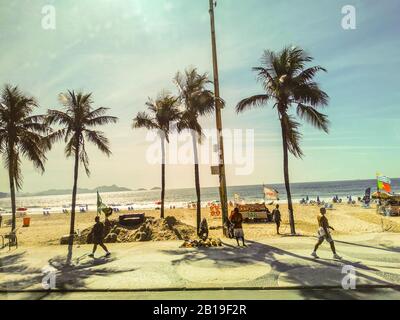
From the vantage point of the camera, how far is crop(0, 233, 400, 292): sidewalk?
916 centimetres

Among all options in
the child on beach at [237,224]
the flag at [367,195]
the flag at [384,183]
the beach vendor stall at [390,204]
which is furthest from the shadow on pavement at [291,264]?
the flag at [367,195]

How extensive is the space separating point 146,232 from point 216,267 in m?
9.50

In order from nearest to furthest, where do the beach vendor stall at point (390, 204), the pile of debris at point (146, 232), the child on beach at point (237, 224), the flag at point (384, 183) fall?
1. the child on beach at point (237, 224)
2. the pile of debris at point (146, 232)
3. the flag at point (384, 183)
4. the beach vendor stall at point (390, 204)

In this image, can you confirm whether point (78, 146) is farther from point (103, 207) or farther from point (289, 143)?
point (289, 143)

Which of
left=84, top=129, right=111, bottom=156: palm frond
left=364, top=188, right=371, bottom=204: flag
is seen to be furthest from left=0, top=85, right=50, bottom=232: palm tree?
left=364, top=188, right=371, bottom=204: flag

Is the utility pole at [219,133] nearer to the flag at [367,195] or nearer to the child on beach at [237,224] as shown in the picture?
the child on beach at [237,224]

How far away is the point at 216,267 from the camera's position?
35.7 feet

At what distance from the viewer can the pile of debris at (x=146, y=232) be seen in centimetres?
1889

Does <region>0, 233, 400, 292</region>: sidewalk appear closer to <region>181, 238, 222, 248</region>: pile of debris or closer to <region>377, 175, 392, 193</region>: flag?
<region>181, 238, 222, 248</region>: pile of debris

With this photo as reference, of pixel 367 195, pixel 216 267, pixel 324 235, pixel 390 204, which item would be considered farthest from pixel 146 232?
pixel 367 195

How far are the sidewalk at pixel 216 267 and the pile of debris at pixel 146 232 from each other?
10.7 ft

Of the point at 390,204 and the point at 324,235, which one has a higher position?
the point at 324,235

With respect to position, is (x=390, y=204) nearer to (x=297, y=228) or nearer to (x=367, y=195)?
(x=297, y=228)
